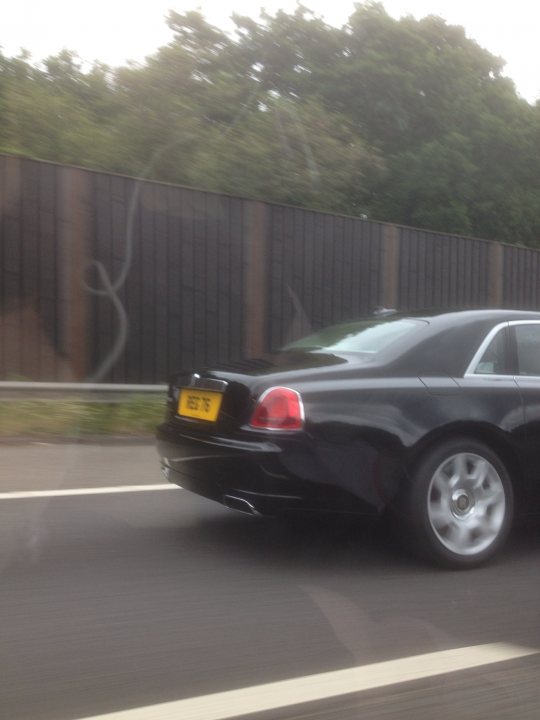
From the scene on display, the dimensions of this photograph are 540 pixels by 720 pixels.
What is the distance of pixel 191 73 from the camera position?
20.1 m

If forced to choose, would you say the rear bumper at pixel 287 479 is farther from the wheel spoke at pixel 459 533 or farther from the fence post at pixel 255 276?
the fence post at pixel 255 276

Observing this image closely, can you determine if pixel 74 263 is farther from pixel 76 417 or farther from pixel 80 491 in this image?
pixel 80 491

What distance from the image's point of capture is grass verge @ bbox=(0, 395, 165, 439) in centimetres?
909

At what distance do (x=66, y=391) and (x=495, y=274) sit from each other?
871 cm

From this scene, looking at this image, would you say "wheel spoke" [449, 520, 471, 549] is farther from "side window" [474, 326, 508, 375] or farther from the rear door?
"side window" [474, 326, 508, 375]

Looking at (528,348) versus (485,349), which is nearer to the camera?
(485,349)

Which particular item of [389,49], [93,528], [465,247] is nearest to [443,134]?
[389,49]

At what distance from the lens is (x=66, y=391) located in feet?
32.3

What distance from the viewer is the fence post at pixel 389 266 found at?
13953 mm

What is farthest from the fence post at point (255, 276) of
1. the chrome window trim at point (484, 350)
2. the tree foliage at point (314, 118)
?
the chrome window trim at point (484, 350)

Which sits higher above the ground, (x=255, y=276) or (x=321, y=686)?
(x=255, y=276)

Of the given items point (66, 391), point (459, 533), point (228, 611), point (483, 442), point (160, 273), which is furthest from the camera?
point (160, 273)

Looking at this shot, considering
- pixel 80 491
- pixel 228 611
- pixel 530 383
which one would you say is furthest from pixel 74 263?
pixel 228 611

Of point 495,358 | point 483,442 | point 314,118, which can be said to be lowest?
point 483,442
